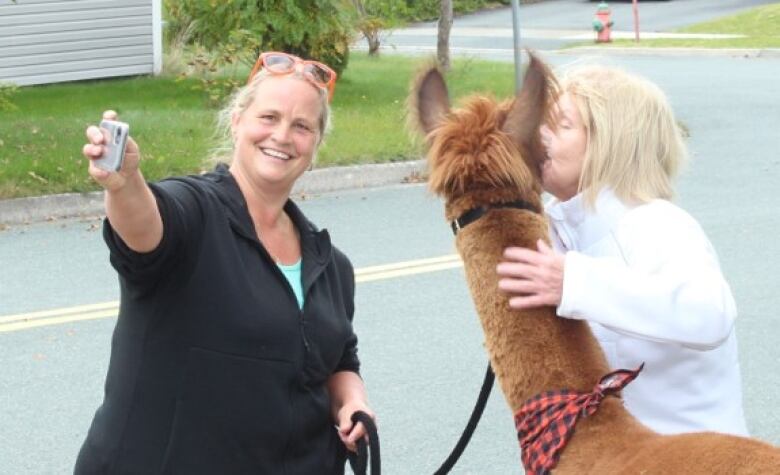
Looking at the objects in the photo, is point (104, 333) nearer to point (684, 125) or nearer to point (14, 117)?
point (14, 117)

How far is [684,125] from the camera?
14945 mm

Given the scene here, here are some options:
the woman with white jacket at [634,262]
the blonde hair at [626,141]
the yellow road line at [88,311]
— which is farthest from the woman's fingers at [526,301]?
the yellow road line at [88,311]

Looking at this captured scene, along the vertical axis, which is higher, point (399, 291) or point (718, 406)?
point (718, 406)

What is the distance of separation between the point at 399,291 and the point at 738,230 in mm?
3032

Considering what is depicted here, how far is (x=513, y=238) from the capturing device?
8.46 feet

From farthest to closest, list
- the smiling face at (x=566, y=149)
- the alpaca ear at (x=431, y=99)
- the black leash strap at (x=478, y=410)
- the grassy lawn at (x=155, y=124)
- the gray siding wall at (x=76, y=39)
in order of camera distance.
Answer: the gray siding wall at (x=76, y=39) < the grassy lawn at (x=155, y=124) < the black leash strap at (x=478, y=410) < the smiling face at (x=566, y=149) < the alpaca ear at (x=431, y=99)

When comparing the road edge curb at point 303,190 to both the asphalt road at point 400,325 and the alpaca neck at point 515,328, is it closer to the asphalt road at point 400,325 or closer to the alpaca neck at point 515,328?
the asphalt road at point 400,325

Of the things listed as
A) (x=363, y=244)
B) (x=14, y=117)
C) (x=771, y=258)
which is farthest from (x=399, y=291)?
(x=14, y=117)

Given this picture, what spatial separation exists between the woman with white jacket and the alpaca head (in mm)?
98

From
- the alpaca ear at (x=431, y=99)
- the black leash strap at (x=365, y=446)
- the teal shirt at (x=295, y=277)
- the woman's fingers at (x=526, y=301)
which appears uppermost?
the alpaca ear at (x=431, y=99)

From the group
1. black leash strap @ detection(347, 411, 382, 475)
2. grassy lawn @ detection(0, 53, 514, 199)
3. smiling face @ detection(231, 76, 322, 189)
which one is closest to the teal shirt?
smiling face @ detection(231, 76, 322, 189)

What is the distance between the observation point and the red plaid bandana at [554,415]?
8.16 ft

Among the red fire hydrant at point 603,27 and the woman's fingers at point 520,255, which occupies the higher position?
the woman's fingers at point 520,255

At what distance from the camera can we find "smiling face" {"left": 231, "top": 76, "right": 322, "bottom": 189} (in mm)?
2986
